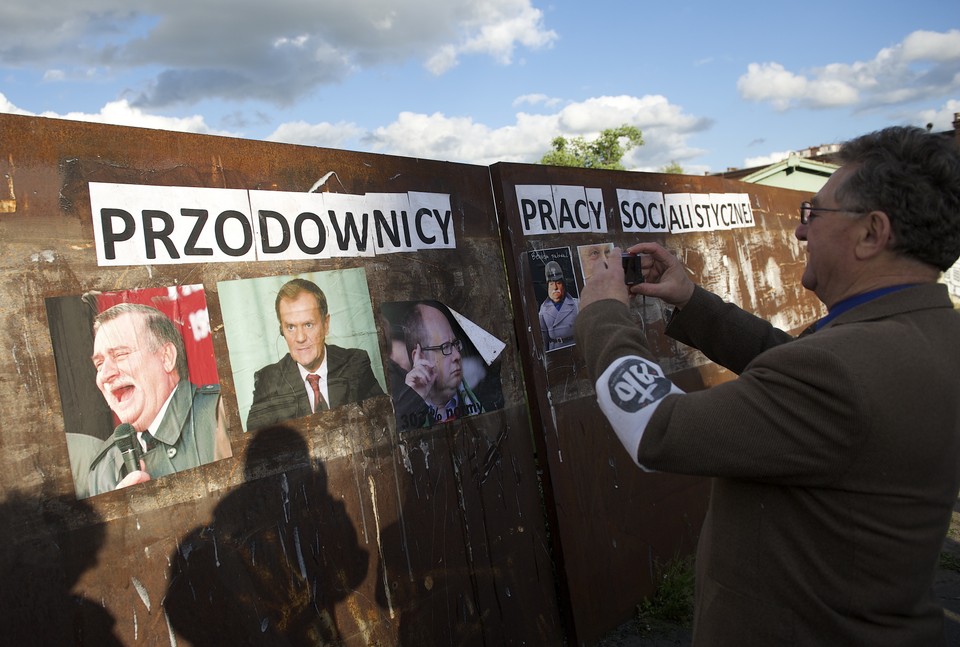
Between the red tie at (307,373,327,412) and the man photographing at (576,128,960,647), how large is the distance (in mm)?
1222

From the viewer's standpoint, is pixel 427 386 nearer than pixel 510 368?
Yes

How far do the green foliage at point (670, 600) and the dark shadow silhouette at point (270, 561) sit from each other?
1920 mm

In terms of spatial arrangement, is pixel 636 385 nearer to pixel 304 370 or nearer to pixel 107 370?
pixel 304 370

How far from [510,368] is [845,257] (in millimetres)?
1892

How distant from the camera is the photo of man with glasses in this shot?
9.71 feet

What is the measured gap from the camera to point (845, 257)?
176cm

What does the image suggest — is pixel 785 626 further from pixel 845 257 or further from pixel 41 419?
pixel 41 419

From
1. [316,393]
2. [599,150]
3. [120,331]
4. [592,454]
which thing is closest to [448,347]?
[316,393]

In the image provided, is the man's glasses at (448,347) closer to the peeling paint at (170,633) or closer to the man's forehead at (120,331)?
the man's forehead at (120,331)

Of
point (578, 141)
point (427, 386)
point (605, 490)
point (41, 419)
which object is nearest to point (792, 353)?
point (427, 386)

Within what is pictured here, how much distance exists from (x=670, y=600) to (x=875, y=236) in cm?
285

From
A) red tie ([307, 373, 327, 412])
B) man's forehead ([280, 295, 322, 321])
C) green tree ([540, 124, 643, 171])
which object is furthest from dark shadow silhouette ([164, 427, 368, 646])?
green tree ([540, 124, 643, 171])

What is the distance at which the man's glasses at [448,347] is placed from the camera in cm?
308

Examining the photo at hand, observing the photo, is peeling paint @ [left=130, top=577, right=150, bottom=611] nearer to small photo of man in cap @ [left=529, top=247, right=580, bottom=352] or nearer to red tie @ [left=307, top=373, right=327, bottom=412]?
red tie @ [left=307, top=373, right=327, bottom=412]
